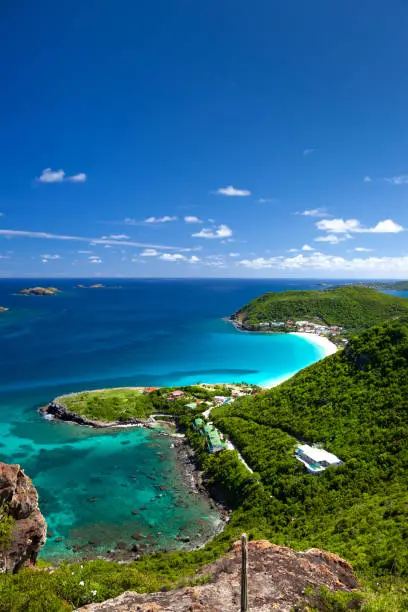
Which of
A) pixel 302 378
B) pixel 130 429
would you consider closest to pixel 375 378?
pixel 302 378

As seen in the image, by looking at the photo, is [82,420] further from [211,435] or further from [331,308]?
[331,308]

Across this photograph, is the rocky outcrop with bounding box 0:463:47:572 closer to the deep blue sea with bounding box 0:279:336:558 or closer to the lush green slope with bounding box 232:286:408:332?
the deep blue sea with bounding box 0:279:336:558

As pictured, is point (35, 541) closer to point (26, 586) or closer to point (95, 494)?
point (26, 586)

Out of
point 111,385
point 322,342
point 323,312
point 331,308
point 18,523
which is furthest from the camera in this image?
point 331,308

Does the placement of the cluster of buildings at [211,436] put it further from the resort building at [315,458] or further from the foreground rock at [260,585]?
the foreground rock at [260,585]

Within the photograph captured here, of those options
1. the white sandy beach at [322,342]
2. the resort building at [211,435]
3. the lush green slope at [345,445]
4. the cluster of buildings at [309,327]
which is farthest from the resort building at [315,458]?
the cluster of buildings at [309,327]

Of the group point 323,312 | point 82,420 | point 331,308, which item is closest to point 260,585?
point 82,420

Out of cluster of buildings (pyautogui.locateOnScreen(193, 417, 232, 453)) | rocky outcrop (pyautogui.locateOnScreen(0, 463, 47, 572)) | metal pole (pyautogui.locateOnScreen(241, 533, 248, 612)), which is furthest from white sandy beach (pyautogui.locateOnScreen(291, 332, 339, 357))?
metal pole (pyautogui.locateOnScreen(241, 533, 248, 612))

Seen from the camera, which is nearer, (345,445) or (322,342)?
(345,445)
